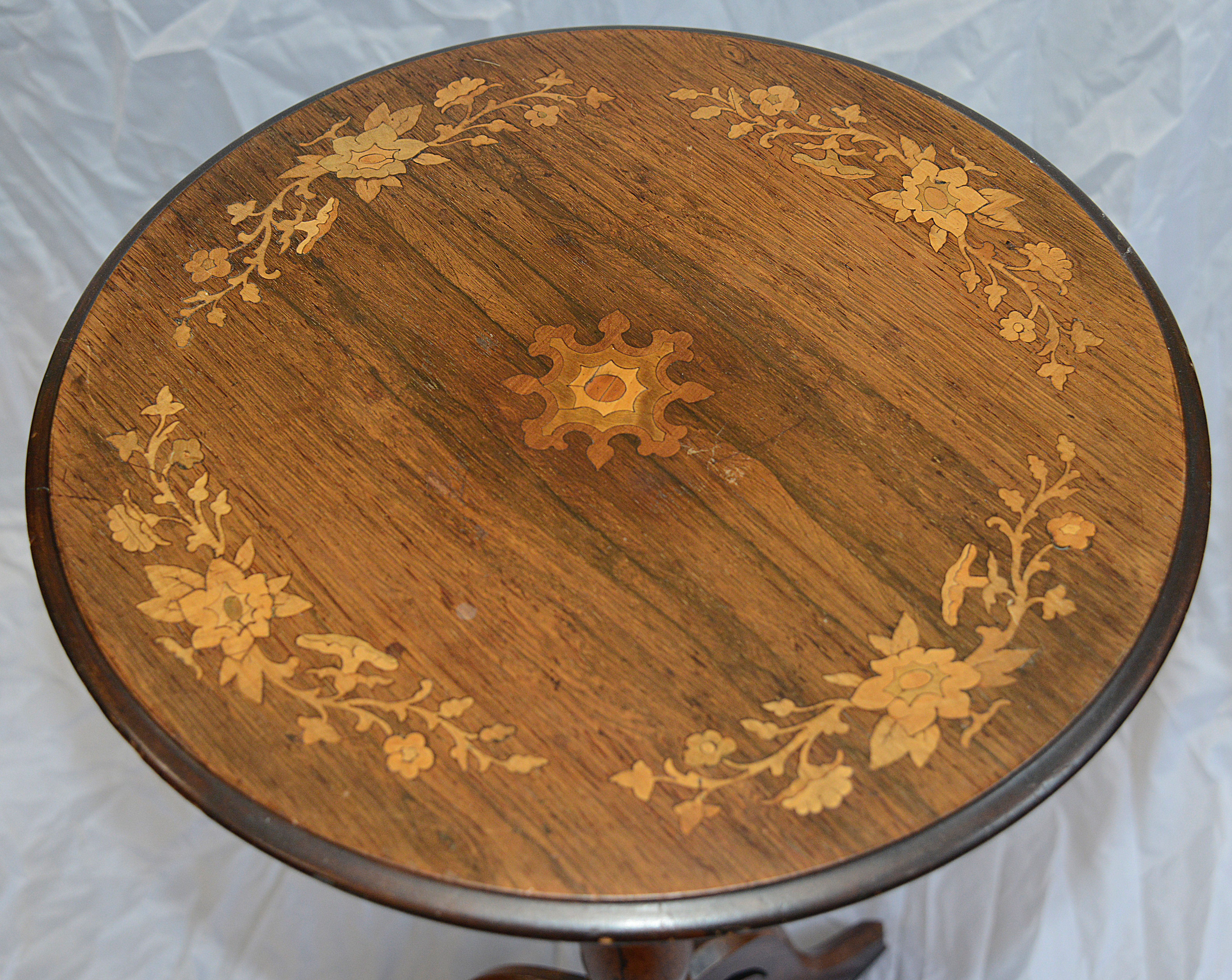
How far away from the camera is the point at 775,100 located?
1.23 metres

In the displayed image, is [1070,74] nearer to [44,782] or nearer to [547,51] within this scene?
[547,51]

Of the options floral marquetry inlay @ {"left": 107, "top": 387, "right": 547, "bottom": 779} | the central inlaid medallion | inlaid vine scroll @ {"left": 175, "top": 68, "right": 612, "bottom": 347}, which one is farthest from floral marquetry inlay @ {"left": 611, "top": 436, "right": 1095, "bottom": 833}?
inlaid vine scroll @ {"left": 175, "top": 68, "right": 612, "bottom": 347}

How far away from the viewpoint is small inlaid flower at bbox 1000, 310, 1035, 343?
3.38ft

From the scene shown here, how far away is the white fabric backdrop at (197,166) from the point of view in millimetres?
1381

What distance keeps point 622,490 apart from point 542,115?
0.47m

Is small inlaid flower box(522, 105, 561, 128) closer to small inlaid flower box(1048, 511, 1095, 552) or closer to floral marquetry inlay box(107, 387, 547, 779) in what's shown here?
→ floral marquetry inlay box(107, 387, 547, 779)

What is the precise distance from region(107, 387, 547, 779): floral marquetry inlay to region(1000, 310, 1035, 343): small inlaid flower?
0.54m

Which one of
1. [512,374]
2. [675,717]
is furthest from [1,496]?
[675,717]

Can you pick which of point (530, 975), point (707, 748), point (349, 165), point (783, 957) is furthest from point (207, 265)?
point (783, 957)

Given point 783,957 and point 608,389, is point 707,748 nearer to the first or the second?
point 608,389

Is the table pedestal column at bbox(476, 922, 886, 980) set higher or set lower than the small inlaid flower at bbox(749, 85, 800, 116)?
lower

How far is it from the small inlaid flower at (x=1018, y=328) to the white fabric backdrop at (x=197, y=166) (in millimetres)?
665

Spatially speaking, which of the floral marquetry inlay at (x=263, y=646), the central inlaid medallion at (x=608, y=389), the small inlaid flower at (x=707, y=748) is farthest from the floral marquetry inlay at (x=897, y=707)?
the central inlaid medallion at (x=608, y=389)

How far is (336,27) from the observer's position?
6.32 ft
